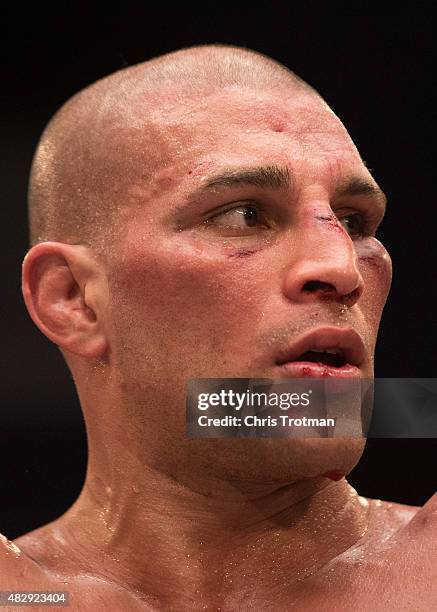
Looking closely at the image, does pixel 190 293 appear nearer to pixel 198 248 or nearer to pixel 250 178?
pixel 198 248

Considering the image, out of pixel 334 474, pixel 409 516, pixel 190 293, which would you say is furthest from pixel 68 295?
pixel 409 516

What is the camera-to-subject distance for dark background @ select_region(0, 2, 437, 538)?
88.0 inches

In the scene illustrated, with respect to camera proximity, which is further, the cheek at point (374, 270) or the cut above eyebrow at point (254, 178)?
the cheek at point (374, 270)

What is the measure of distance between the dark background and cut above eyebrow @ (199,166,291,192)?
0.39 meters

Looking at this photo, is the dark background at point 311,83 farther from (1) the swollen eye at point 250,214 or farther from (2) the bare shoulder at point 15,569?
(1) the swollen eye at point 250,214

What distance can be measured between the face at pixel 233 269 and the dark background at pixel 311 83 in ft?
0.70

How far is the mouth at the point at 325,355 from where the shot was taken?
1.85 m

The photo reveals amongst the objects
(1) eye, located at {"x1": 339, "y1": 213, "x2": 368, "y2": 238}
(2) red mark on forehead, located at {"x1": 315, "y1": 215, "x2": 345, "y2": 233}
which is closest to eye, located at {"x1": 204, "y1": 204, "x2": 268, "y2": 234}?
(2) red mark on forehead, located at {"x1": 315, "y1": 215, "x2": 345, "y2": 233}

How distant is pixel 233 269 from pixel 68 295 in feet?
1.33

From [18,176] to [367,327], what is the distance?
2.80 feet

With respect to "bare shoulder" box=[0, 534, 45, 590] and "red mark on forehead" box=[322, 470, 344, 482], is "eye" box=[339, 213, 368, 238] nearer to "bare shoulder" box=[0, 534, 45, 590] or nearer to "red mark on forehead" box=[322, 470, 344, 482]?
"red mark on forehead" box=[322, 470, 344, 482]

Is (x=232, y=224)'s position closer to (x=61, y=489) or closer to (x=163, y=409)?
(x=163, y=409)

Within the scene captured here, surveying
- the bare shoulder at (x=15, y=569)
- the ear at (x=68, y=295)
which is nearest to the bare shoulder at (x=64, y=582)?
the bare shoulder at (x=15, y=569)

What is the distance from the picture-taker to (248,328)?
1.88 meters
